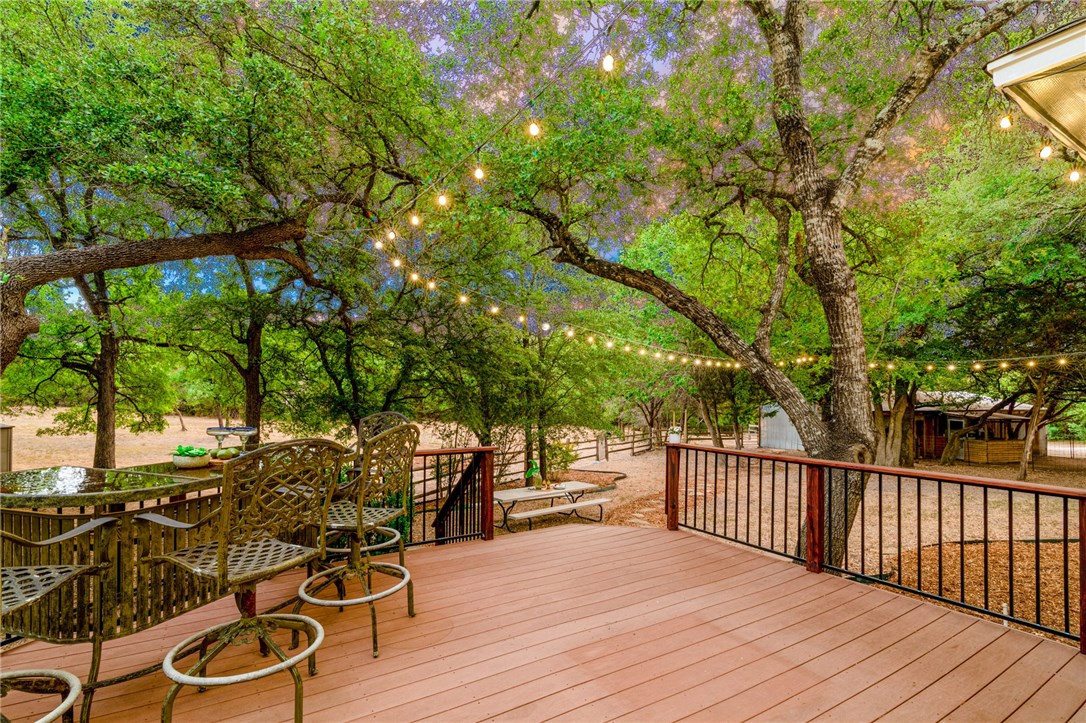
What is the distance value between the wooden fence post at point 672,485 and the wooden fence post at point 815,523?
1238 mm

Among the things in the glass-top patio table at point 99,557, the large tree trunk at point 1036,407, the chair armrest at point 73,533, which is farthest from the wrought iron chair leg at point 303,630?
the large tree trunk at point 1036,407

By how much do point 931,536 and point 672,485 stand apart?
7.00 metres

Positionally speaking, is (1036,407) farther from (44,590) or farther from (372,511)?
(44,590)

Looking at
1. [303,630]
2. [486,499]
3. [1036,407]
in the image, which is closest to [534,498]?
[486,499]

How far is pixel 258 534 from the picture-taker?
1.92 meters

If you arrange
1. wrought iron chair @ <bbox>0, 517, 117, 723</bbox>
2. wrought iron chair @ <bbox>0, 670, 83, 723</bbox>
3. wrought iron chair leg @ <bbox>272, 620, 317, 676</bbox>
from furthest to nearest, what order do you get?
1. wrought iron chair leg @ <bbox>272, 620, 317, 676</bbox>
2. wrought iron chair @ <bbox>0, 517, 117, 723</bbox>
3. wrought iron chair @ <bbox>0, 670, 83, 723</bbox>

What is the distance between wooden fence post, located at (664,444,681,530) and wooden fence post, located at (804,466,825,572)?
4.06ft

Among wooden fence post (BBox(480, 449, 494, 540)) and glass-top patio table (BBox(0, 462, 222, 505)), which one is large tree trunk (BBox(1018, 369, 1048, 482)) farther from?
glass-top patio table (BBox(0, 462, 222, 505))

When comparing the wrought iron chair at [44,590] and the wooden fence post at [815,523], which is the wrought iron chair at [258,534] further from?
the wooden fence post at [815,523]

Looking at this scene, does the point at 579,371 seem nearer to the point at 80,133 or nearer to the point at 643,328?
the point at 643,328

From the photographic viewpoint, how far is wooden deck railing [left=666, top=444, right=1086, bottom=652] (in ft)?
9.54

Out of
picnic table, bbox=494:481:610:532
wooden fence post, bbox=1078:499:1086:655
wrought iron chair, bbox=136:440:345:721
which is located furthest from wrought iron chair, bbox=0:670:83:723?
picnic table, bbox=494:481:610:532

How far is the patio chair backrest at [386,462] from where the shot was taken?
8.20ft

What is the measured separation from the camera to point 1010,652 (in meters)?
2.52
